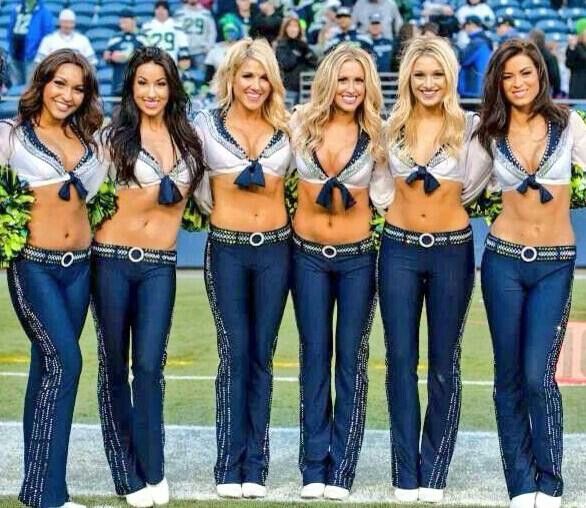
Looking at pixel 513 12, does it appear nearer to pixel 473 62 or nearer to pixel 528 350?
pixel 473 62

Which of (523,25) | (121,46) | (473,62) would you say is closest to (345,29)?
(473,62)

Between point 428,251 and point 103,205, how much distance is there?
3.83ft

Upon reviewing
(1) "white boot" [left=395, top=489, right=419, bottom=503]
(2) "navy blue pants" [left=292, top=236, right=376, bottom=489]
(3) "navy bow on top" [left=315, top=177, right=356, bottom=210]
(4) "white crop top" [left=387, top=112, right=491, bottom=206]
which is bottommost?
(1) "white boot" [left=395, top=489, right=419, bottom=503]

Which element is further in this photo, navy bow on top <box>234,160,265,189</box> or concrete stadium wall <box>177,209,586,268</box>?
concrete stadium wall <box>177,209,586,268</box>

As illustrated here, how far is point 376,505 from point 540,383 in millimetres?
732

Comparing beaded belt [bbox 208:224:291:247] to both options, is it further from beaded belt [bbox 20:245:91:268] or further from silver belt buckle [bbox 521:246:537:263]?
silver belt buckle [bbox 521:246:537:263]

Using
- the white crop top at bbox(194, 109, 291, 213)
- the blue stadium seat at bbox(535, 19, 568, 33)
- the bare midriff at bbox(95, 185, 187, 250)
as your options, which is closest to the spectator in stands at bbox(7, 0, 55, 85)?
the blue stadium seat at bbox(535, 19, 568, 33)

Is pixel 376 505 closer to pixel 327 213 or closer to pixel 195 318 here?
pixel 327 213

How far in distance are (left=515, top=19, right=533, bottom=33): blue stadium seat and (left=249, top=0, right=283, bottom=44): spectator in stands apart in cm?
297

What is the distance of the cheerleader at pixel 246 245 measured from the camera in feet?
16.5

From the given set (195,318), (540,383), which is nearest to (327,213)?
(540,383)

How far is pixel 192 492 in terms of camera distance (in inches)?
203

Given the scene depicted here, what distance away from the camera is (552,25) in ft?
52.2

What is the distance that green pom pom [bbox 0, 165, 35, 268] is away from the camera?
471cm
